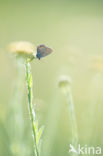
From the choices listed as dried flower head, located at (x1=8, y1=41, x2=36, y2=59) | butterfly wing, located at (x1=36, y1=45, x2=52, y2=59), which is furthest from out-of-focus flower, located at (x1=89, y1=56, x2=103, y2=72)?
butterfly wing, located at (x1=36, y1=45, x2=52, y2=59)

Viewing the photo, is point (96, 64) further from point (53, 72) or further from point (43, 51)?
point (53, 72)

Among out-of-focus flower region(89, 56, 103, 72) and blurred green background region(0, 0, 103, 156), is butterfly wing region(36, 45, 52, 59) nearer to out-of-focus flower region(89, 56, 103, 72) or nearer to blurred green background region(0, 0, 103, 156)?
blurred green background region(0, 0, 103, 156)

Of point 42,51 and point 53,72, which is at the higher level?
point 42,51

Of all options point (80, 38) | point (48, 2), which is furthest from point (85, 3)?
point (80, 38)

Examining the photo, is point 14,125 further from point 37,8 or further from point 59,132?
point 37,8

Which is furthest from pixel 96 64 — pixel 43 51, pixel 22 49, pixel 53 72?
pixel 53 72

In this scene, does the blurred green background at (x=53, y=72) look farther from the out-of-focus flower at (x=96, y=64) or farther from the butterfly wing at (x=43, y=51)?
the butterfly wing at (x=43, y=51)

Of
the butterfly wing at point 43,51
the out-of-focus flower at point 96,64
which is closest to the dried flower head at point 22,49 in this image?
the out-of-focus flower at point 96,64

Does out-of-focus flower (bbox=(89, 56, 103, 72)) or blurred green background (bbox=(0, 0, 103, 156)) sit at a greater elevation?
out-of-focus flower (bbox=(89, 56, 103, 72))
